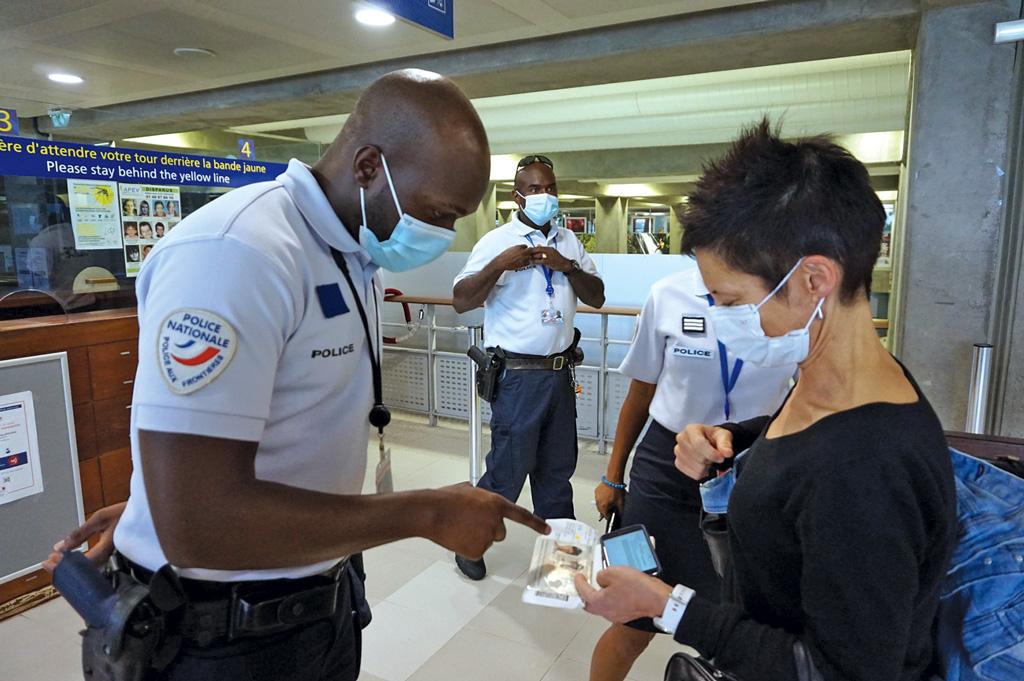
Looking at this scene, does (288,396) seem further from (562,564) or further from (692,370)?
(692,370)

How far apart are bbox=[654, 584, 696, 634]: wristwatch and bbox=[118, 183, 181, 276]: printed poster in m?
3.92

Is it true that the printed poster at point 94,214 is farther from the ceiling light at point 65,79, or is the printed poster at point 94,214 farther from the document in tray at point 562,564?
the document in tray at point 562,564

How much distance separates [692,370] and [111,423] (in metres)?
2.72

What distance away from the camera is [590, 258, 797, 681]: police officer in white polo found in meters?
1.75

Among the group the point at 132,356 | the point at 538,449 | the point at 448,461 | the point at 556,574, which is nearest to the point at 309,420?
the point at 556,574

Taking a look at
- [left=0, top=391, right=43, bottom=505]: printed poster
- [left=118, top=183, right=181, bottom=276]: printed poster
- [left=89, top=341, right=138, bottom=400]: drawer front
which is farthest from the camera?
[left=118, top=183, right=181, bottom=276]: printed poster

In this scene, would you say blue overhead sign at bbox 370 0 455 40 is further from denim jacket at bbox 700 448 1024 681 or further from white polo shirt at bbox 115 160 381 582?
denim jacket at bbox 700 448 1024 681

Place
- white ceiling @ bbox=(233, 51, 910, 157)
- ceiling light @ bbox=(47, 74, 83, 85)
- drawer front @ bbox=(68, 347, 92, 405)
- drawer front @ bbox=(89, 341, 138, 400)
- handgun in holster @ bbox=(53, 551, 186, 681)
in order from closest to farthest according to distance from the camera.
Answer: handgun in holster @ bbox=(53, 551, 186, 681) → drawer front @ bbox=(68, 347, 92, 405) → drawer front @ bbox=(89, 341, 138, 400) → white ceiling @ bbox=(233, 51, 910, 157) → ceiling light @ bbox=(47, 74, 83, 85)

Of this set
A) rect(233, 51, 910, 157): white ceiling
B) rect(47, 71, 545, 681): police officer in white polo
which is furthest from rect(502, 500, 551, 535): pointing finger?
rect(233, 51, 910, 157): white ceiling

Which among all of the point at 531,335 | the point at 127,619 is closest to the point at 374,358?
the point at 127,619

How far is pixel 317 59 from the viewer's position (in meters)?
4.61

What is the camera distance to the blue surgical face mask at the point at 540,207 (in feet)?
9.75

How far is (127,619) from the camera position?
0.85m

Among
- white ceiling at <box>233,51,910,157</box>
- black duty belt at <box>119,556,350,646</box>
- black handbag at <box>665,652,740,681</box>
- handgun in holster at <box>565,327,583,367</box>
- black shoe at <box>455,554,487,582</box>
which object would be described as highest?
white ceiling at <box>233,51,910,157</box>
